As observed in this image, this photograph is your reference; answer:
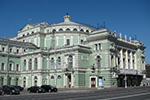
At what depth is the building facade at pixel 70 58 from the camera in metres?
58.5

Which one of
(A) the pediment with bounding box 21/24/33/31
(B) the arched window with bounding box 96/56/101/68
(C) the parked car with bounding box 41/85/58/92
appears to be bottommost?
(C) the parked car with bounding box 41/85/58/92

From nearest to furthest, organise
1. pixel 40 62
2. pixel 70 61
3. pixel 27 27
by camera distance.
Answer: pixel 70 61 → pixel 40 62 → pixel 27 27

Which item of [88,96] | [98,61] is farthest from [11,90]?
[98,61]

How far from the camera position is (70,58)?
198 ft

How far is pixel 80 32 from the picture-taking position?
2968 inches

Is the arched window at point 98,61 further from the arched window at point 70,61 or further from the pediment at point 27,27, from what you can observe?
the pediment at point 27,27

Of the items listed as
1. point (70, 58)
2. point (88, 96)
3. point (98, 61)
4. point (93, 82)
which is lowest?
point (88, 96)

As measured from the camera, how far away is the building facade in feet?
192

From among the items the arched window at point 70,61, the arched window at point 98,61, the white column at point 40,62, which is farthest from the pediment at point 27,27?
the arched window at point 98,61

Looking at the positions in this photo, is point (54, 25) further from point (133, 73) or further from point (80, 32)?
point (133, 73)

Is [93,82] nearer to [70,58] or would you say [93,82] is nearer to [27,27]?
[70,58]

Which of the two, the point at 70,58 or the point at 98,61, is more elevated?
the point at 70,58

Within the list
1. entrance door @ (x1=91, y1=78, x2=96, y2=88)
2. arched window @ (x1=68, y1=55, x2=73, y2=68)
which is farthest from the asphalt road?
arched window @ (x1=68, y1=55, x2=73, y2=68)

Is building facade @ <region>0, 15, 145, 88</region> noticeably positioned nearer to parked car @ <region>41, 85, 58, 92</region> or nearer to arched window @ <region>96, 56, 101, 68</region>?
arched window @ <region>96, 56, 101, 68</region>
